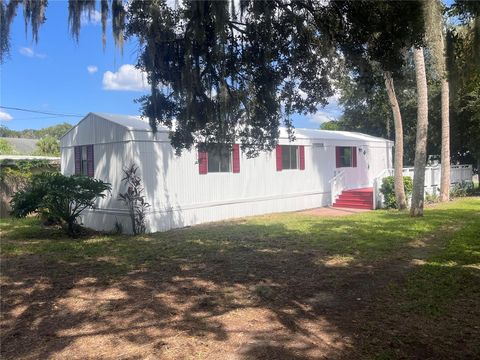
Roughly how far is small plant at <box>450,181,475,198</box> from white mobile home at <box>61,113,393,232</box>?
556 centimetres

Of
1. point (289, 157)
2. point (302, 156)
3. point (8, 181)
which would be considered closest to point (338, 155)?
point (302, 156)

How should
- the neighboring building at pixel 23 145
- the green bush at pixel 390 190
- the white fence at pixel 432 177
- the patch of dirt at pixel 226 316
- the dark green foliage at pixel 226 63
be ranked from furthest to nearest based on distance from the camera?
the neighboring building at pixel 23 145 → the white fence at pixel 432 177 → the green bush at pixel 390 190 → the dark green foliage at pixel 226 63 → the patch of dirt at pixel 226 316

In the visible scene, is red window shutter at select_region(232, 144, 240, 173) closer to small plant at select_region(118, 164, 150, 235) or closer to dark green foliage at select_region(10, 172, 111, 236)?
small plant at select_region(118, 164, 150, 235)

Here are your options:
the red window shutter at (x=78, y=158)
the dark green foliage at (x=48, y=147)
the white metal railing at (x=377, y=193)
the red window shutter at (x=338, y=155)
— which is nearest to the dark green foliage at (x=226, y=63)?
the red window shutter at (x=78, y=158)

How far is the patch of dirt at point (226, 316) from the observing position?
3.62 meters

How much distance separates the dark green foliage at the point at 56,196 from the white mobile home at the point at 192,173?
3.85 ft

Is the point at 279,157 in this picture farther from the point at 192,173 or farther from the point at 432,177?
the point at 432,177

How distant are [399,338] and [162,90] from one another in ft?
14.5

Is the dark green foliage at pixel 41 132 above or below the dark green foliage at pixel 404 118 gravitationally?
above

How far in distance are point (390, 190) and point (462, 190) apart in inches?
251

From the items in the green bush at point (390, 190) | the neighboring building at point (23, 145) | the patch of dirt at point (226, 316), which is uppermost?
the neighboring building at point (23, 145)

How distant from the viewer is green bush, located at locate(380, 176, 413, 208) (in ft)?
50.3

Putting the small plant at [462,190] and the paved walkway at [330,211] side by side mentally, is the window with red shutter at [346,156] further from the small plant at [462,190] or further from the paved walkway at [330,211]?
the small plant at [462,190]

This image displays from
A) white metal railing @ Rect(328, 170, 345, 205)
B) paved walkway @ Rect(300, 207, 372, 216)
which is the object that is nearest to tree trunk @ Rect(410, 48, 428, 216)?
paved walkway @ Rect(300, 207, 372, 216)
